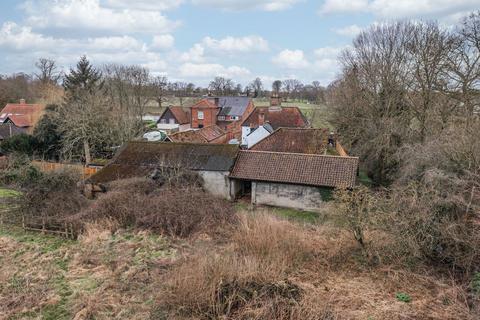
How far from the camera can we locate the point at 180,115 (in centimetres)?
5788

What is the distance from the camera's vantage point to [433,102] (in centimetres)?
2402

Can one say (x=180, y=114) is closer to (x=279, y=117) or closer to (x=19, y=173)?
(x=279, y=117)

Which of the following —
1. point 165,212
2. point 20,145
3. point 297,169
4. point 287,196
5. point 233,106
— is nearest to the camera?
point 165,212

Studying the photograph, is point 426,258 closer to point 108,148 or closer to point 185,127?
point 108,148

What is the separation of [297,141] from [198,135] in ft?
34.7

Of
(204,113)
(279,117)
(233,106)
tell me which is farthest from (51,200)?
(233,106)

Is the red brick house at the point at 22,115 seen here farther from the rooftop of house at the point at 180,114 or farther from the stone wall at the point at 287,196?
the stone wall at the point at 287,196

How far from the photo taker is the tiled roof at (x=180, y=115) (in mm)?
56812

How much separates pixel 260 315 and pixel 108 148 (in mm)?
28249

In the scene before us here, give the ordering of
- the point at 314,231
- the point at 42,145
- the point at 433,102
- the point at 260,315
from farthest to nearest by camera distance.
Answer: the point at 42,145, the point at 433,102, the point at 314,231, the point at 260,315

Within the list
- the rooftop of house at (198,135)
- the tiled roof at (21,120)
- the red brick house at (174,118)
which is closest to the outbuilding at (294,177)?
the rooftop of house at (198,135)

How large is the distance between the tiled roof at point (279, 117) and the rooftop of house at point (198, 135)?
746 centimetres

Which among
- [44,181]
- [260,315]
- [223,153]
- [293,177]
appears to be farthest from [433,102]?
[44,181]

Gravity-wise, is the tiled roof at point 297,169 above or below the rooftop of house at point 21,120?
below
